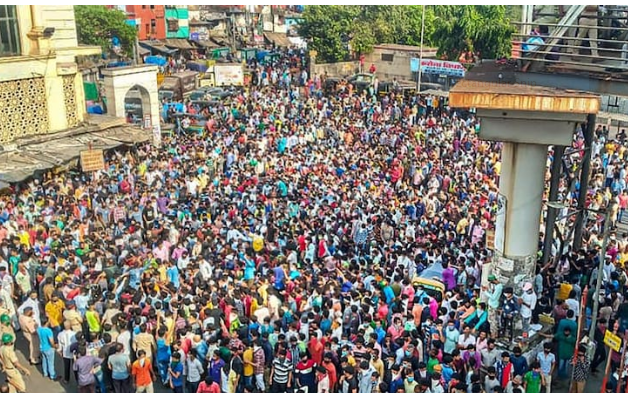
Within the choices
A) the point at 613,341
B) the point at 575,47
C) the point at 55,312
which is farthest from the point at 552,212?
the point at 55,312

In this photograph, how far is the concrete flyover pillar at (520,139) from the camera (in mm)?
10375

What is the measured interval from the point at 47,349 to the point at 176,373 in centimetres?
245

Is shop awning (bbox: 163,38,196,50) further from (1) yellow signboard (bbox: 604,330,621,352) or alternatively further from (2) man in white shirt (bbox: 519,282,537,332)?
(1) yellow signboard (bbox: 604,330,621,352)

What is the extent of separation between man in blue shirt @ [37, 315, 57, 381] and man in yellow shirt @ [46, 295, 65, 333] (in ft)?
0.42

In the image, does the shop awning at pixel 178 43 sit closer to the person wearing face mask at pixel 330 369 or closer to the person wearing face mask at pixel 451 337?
the person wearing face mask at pixel 451 337

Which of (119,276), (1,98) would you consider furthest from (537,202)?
(1,98)

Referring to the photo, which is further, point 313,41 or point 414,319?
point 313,41

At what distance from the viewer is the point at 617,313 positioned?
36.4ft

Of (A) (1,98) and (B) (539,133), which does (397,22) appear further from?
(B) (539,133)

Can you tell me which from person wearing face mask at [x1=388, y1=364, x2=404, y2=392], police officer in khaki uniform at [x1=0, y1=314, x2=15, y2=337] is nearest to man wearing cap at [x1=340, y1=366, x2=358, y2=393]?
person wearing face mask at [x1=388, y1=364, x2=404, y2=392]

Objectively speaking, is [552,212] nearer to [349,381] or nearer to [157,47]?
[349,381]

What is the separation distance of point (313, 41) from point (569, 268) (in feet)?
124

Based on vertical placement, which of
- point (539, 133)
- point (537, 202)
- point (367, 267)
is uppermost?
point (539, 133)

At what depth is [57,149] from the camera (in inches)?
870
